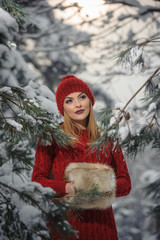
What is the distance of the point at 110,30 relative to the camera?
6.16 ft

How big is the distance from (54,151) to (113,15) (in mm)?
1141

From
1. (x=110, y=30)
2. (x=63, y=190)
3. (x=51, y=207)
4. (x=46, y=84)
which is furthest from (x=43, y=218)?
(x=110, y=30)

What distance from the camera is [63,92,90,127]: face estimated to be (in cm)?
114

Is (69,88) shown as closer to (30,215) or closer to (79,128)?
(79,128)

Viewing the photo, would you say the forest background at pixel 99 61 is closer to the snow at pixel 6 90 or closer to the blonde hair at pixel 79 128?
the blonde hair at pixel 79 128

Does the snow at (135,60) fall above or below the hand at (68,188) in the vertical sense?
above

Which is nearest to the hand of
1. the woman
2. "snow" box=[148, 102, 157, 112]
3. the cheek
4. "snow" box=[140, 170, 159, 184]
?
the woman

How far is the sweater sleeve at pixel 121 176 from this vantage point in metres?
1.07

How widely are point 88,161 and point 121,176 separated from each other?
0.46 ft

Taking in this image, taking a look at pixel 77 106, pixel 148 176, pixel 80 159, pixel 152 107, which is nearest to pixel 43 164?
pixel 80 159

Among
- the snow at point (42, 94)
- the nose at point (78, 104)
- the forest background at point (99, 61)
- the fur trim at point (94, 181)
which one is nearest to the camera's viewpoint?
the fur trim at point (94, 181)

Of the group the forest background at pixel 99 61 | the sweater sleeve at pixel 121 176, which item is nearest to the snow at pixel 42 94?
the forest background at pixel 99 61

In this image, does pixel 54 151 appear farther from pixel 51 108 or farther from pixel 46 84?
pixel 46 84

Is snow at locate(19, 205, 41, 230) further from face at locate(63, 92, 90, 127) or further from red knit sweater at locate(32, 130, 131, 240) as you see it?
face at locate(63, 92, 90, 127)
